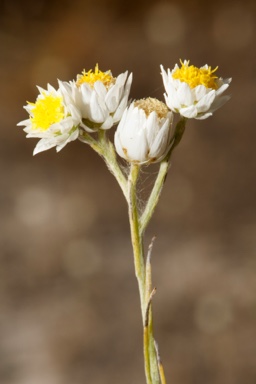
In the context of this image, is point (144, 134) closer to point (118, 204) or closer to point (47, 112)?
point (47, 112)

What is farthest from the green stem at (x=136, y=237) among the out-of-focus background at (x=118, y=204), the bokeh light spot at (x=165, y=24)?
the bokeh light spot at (x=165, y=24)

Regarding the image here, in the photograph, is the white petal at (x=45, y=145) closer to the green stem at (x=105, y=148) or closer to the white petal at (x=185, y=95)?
the green stem at (x=105, y=148)

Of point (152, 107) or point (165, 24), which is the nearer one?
point (152, 107)

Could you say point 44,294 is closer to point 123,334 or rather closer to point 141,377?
point 123,334

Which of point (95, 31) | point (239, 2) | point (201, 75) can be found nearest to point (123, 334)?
point (95, 31)

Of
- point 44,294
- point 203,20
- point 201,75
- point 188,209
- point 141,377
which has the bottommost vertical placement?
point 141,377

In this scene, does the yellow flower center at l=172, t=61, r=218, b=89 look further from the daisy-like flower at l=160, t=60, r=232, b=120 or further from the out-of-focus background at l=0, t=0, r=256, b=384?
the out-of-focus background at l=0, t=0, r=256, b=384

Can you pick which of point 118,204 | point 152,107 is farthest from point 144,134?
point 118,204
